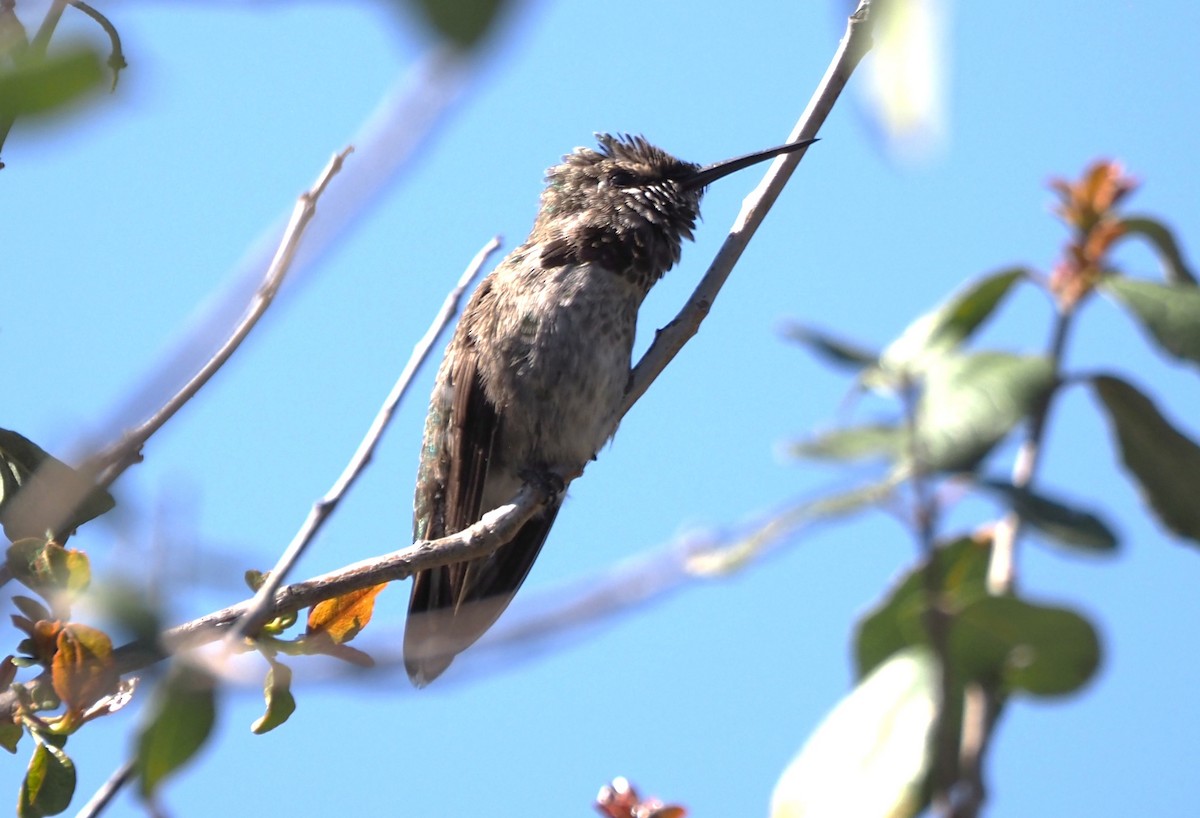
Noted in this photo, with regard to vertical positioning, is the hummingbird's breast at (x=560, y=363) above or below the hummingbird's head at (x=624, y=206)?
below

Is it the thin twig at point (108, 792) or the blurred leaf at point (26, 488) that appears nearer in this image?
the thin twig at point (108, 792)

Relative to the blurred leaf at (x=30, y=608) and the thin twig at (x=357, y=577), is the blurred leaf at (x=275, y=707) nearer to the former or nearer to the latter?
the thin twig at (x=357, y=577)

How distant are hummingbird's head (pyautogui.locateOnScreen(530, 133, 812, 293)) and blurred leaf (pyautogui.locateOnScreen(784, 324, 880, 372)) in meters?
3.83

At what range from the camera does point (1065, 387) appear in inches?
47.0

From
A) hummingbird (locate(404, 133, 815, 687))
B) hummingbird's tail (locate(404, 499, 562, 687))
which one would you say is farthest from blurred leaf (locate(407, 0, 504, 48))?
hummingbird (locate(404, 133, 815, 687))

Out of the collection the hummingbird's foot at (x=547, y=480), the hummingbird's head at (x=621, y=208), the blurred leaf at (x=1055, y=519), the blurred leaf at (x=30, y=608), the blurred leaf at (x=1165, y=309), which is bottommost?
the blurred leaf at (x=30, y=608)

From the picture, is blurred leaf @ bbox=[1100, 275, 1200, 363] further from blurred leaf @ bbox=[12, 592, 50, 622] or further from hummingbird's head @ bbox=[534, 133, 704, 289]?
hummingbird's head @ bbox=[534, 133, 704, 289]

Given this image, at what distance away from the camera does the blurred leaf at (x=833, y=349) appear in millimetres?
1146

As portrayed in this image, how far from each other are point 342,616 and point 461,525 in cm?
192

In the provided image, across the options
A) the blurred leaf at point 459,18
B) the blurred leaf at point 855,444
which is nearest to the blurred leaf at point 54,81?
the blurred leaf at point 459,18

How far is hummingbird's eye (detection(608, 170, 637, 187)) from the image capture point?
5480mm

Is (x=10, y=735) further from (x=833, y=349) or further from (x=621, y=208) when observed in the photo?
(x=621, y=208)

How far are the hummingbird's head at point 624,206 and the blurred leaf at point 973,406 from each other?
3.88 meters

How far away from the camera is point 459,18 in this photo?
21.3 inches
